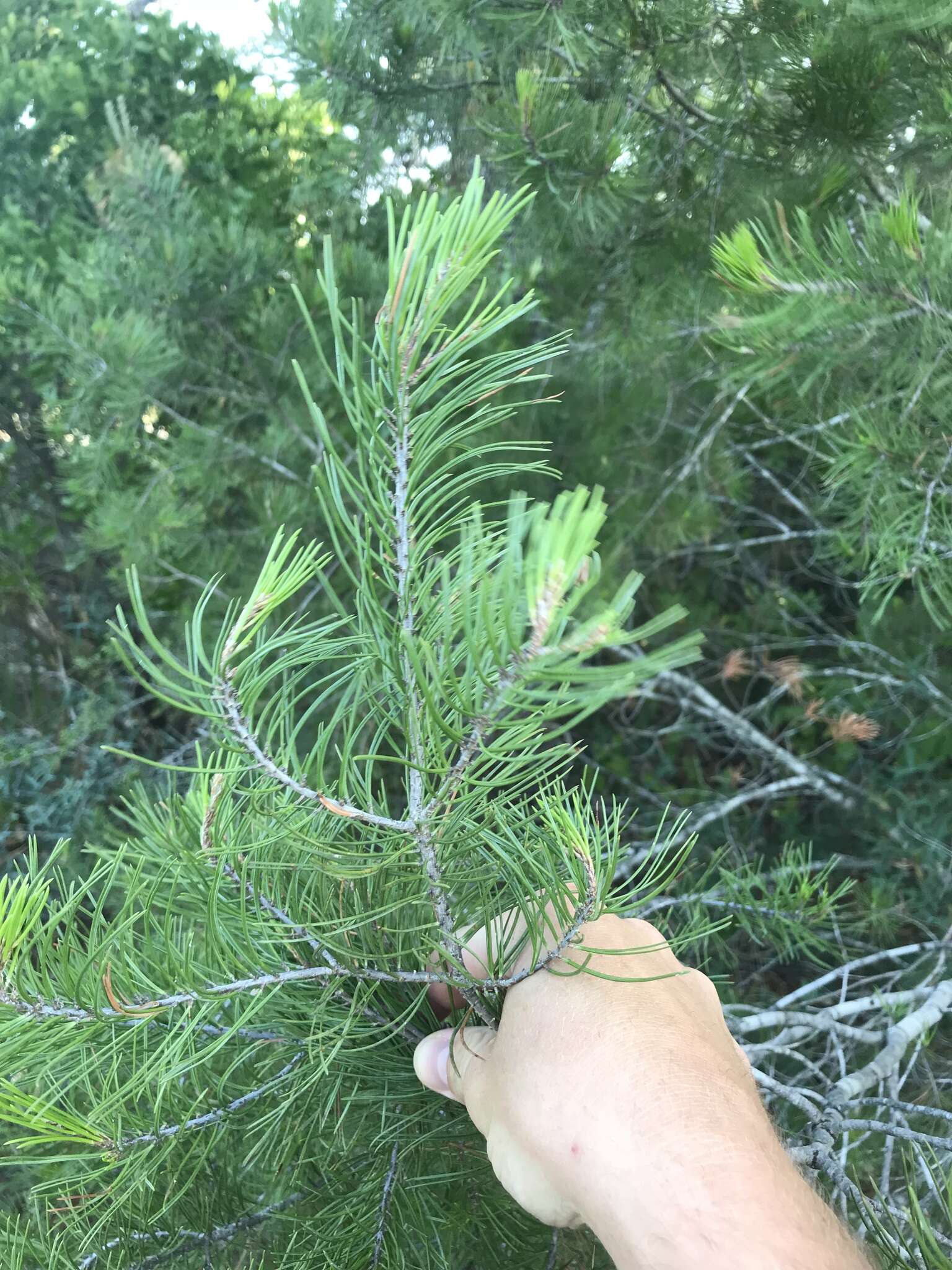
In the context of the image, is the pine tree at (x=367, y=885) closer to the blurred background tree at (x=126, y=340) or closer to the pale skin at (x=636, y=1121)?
the pale skin at (x=636, y=1121)

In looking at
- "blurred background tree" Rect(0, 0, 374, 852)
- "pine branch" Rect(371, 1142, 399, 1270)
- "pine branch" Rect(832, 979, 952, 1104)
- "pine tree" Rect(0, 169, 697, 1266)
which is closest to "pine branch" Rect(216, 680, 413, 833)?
"pine tree" Rect(0, 169, 697, 1266)

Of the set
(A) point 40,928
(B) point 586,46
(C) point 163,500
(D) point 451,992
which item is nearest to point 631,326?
(B) point 586,46

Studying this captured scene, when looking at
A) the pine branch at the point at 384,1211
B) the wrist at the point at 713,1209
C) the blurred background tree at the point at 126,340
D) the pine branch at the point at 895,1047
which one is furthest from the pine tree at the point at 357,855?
the blurred background tree at the point at 126,340

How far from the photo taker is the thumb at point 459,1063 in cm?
43

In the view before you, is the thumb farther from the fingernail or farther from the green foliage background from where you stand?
the green foliage background

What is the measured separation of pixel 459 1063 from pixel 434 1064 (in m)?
→ 0.02

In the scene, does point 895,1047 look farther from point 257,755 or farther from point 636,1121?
point 257,755

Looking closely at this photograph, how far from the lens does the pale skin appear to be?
1.06ft

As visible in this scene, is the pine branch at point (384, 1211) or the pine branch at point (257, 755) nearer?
the pine branch at point (257, 755)

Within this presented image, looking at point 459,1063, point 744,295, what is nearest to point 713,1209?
point 459,1063

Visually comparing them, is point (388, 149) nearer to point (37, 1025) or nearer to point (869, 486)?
point (869, 486)

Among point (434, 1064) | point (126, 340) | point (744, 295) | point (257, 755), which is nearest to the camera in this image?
point (257, 755)

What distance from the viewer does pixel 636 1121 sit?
0.35 m

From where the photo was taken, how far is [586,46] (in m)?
0.75
